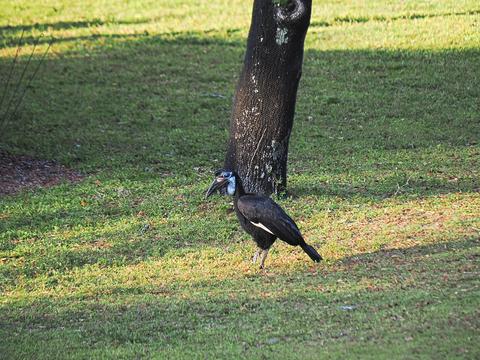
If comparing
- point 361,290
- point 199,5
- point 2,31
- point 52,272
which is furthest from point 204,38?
point 361,290

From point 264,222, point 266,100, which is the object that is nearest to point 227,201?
point 266,100

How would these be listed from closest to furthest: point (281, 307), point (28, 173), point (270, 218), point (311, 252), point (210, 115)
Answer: point (281, 307) → point (270, 218) → point (311, 252) → point (28, 173) → point (210, 115)

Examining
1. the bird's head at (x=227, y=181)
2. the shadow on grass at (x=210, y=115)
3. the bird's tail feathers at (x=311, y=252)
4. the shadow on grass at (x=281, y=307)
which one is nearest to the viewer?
the shadow on grass at (x=281, y=307)

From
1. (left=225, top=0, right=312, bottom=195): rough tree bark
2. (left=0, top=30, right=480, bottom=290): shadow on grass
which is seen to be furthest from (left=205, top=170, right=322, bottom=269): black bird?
(left=225, top=0, right=312, bottom=195): rough tree bark

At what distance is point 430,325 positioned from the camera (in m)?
7.70

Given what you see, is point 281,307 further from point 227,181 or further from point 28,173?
point 28,173

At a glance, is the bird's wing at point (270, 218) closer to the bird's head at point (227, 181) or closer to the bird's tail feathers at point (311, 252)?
the bird's tail feathers at point (311, 252)

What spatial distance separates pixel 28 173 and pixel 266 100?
4390 mm

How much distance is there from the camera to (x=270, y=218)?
9.80 m

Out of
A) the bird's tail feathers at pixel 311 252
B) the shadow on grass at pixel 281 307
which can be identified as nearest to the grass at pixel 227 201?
the shadow on grass at pixel 281 307

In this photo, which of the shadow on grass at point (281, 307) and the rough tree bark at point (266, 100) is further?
the rough tree bark at point (266, 100)

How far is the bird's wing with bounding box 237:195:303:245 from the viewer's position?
973 centimetres

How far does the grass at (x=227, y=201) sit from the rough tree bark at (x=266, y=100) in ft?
1.72

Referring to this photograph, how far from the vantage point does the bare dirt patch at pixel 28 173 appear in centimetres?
1438
